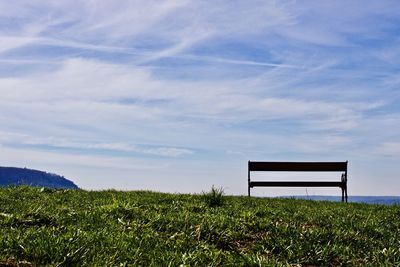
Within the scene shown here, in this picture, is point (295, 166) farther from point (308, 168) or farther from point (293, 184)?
point (293, 184)

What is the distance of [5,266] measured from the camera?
495 cm

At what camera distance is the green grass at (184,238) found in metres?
5.79

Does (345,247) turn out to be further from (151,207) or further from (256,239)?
(151,207)

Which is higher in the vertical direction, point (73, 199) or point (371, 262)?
point (73, 199)

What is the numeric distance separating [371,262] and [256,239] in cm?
182

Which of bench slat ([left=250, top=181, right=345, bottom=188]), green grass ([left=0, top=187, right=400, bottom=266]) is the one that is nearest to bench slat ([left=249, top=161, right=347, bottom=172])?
bench slat ([left=250, top=181, right=345, bottom=188])

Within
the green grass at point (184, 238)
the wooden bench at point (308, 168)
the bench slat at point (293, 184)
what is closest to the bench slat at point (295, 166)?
the wooden bench at point (308, 168)

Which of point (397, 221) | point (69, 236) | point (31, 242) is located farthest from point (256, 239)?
point (397, 221)

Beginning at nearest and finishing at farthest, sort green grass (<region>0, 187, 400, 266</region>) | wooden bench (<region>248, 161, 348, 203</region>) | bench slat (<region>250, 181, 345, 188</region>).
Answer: green grass (<region>0, 187, 400, 266</region>)
bench slat (<region>250, 181, 345, 188</region>)
wooden bench (<region>248, 161, 348, 203</region>)

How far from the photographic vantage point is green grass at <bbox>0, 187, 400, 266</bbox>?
5.79 m

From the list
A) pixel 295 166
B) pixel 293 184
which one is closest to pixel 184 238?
pixel 293 184

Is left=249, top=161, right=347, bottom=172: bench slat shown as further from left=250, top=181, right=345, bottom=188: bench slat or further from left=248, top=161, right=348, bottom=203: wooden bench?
left=250, top=181, right=345, bottom=188: bench slat

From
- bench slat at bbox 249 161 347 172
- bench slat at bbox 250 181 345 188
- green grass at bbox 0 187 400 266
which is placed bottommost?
green grass at bbox 0 187 400 266

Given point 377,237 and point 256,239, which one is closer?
point 256,239
